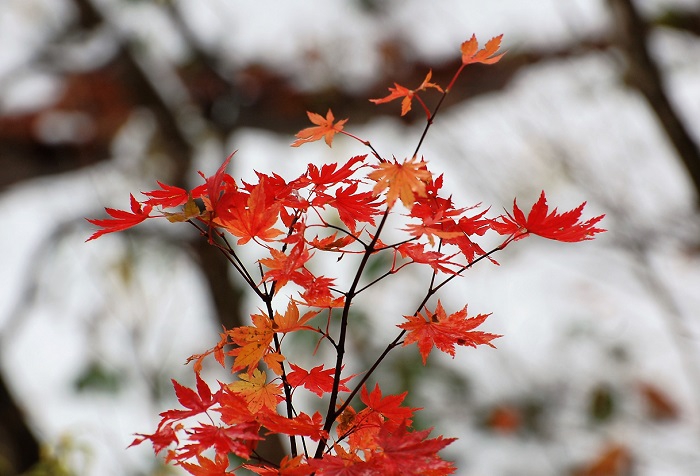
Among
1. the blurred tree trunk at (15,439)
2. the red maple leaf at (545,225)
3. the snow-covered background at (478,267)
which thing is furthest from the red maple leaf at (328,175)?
the blurred tree trunk at (15,439)

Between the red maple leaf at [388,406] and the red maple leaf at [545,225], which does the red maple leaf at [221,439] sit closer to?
the red maple leaf at [388,406]

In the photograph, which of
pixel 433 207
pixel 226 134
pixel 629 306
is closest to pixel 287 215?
pixel 433 207

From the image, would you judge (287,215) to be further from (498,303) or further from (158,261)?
(498,303)

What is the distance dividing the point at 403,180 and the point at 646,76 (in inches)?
40.2

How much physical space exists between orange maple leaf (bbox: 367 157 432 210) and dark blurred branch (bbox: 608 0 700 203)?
101 cm

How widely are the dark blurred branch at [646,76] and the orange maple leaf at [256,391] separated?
104cm

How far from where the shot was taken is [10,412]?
5.37ft

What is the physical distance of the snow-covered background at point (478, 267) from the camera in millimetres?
1778

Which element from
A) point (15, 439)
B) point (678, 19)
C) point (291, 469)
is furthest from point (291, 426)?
point (678, 19)

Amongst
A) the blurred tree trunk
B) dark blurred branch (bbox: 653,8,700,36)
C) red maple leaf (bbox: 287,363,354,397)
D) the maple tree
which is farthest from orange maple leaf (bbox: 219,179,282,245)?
dark blurred branch (bbox: 653,8,700,36)

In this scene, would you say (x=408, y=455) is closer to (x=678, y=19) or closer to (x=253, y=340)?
(x=253, y=340)

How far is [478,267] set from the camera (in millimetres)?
2945

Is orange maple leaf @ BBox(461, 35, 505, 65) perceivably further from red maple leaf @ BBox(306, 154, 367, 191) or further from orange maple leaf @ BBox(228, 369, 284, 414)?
orange maple leaf @ BBox(228, 369, 284, 414)

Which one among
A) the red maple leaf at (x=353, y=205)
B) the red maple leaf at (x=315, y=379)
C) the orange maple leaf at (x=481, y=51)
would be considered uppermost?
the orange maple leaf at (x=481, y=51)
